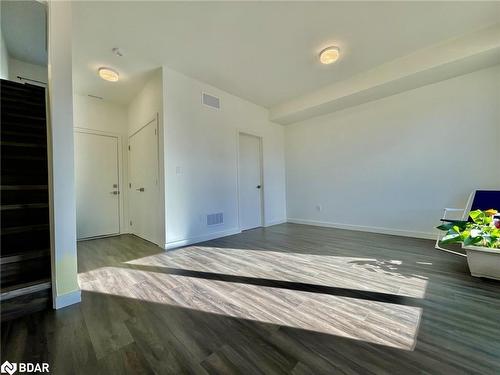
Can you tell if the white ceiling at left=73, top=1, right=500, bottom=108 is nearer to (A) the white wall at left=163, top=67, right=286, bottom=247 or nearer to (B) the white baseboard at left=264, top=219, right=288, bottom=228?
(A) the white wall at left=163, top=67, right=286, bottom=247

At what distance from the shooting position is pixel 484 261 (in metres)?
1.89

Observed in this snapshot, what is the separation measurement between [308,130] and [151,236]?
4.11 meters

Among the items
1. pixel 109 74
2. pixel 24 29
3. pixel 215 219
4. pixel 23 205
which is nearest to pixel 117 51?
pixel 109 74

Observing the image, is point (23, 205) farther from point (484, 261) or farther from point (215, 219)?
point (484, 261)

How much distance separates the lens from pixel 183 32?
2.46 metres

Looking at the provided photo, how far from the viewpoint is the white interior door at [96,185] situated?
12.7 ft

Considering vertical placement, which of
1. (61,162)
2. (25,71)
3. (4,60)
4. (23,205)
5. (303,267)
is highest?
(25,71)

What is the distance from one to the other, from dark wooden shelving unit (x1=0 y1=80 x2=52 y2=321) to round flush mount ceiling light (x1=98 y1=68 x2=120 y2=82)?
3.14 ft

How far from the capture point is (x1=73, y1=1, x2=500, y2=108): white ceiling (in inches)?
84.6

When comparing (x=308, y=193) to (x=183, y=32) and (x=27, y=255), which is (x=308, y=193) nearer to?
(x=183, y=32)

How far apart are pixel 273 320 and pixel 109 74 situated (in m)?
4.05

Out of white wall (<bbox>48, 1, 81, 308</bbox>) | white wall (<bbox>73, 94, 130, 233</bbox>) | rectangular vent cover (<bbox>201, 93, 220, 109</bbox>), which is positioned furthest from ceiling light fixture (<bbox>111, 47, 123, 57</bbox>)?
white wall (<bbox>73, 94, 130, 233</bbox>)

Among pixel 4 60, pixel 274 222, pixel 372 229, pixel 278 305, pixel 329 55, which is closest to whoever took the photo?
pixel 278 305

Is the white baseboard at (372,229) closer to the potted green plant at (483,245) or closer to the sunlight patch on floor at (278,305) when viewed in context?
the potted green plant at (483,245)
